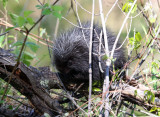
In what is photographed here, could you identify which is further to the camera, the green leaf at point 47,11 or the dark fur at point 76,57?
the dark fur at point 76,57

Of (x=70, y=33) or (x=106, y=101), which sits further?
(x=70, y=33)

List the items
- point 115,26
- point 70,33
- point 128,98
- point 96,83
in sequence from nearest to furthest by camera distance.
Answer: point 128,98, point 96,83, point 70,33, point 115,26

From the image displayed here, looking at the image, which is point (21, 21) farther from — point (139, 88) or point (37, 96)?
point (139, 88)

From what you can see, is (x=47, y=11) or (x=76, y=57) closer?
(x=47, y=11)

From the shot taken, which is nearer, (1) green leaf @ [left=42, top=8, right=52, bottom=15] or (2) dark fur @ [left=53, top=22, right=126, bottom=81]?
(1) green leaf @ [left=42, top=8, right=52, bottom=15]

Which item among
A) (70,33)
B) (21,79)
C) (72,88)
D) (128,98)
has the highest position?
(70,33)

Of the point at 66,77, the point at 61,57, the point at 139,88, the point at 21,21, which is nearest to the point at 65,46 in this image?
the point at 61,57

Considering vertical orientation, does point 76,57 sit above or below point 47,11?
below

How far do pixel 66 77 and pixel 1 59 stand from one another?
814mm

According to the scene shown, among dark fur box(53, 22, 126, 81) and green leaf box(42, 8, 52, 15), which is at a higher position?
green leaf box(42, 8, 52, 15)

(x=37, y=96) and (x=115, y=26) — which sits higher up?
(x=115, y=26)

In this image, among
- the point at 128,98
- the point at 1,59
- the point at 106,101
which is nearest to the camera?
the point at 106,101

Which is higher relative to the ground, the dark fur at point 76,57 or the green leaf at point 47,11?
the green leaf at point 47,11

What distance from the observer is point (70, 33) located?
2.52m
